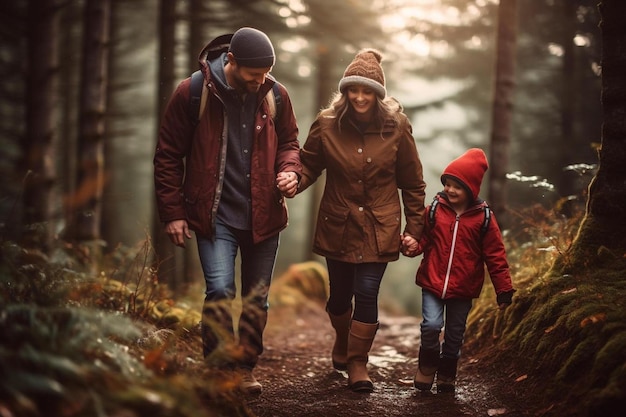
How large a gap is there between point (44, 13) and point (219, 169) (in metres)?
5.86

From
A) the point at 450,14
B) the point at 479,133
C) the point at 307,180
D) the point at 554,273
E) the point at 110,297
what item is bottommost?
the point at 110,297

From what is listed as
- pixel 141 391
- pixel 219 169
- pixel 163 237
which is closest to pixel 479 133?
pixel 163 237

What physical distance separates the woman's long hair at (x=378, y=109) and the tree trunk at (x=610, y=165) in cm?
186

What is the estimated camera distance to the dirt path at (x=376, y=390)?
4.32 m

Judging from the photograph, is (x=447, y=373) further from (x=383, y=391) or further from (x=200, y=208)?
(x=200, y=208)

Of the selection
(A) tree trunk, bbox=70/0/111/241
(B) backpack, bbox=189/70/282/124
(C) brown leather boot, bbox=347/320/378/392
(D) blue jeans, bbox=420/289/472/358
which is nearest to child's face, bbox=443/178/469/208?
(D) blue jeans, bbox=420/289/472/358

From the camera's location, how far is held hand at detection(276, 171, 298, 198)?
4598 millimetres

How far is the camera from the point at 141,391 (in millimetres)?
2615

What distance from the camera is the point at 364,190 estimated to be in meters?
4.98

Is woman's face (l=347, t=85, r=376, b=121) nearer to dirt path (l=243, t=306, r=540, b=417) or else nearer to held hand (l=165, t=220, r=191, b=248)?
held hand (l=165, t=220, r=191, b=248)

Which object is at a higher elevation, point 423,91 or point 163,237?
point 423,91

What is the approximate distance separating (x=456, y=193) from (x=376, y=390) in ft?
6.09

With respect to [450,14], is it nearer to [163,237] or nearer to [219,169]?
[163,237]

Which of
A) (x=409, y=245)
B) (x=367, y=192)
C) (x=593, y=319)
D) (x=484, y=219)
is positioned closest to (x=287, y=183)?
(x=367, y=192)
